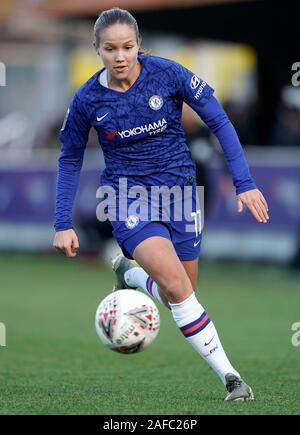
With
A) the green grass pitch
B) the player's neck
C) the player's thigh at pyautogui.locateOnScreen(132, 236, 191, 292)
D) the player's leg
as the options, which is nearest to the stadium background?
the green grass pitch

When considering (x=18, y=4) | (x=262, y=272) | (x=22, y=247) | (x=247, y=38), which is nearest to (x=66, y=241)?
(x=262, y=272)

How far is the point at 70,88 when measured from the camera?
27375mm

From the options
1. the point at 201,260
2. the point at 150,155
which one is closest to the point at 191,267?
the point at 150,155

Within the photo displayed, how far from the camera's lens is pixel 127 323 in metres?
6.81

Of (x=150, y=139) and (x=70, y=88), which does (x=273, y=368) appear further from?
(x=70, y=88)

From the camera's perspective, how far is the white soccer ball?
22.3 feet

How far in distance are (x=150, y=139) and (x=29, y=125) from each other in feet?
63.9

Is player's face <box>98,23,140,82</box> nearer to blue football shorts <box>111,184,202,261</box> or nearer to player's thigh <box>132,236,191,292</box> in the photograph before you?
blue football shorts <box>111,184,202,261</box>

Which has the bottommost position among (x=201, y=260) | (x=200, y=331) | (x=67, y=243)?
(x=201, y=260)

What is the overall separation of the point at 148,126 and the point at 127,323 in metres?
1.21

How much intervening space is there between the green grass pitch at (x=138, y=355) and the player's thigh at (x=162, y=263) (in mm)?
683

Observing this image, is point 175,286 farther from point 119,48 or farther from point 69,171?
point 119,48

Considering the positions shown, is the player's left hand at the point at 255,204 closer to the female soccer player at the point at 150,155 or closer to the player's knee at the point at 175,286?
the female soccer player at the point at 150,155
